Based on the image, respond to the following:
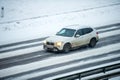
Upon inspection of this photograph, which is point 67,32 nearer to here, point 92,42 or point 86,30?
point 86,30

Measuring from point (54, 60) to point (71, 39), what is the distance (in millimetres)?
2522

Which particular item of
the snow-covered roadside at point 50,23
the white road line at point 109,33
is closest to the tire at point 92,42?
the white road line at point 109,33

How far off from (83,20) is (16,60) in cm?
1401

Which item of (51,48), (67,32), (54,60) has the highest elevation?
(67,32)

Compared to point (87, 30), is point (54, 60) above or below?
below

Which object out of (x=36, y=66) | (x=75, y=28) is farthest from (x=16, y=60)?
(x=75, y=28)

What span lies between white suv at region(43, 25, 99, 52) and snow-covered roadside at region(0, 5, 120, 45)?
5.21 meters

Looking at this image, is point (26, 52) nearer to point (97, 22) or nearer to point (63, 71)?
point (63, 71)

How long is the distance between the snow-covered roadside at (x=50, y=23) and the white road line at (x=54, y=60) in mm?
6905

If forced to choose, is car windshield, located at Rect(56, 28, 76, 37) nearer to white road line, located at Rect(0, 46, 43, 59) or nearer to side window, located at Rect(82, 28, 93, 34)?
side window, located at Rect(82, 28, 93, 34)

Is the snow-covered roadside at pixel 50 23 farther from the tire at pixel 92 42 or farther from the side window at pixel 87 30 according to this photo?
the tire at pixel 92 42

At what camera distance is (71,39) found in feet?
72.8

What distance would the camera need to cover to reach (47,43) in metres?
22.2

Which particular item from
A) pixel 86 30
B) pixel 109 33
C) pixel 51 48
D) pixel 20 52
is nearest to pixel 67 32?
pixel 86 30
